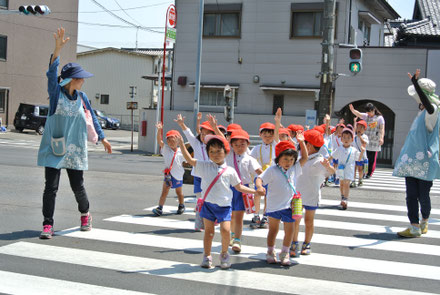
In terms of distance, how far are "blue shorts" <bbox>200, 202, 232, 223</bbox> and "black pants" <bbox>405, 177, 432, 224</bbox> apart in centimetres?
296

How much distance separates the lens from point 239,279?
4.86 meters

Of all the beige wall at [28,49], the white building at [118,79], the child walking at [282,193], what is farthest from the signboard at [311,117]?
the white building at [118,79]

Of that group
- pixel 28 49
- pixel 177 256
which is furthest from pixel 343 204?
Result: pixel 28 49

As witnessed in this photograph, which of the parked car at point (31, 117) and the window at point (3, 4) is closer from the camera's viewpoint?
the parked car at point (31, 117)

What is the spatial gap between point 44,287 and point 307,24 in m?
21.3

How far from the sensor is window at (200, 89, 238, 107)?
84.1ft

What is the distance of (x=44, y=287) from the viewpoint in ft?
14.4

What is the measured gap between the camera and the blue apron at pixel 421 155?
6816 mm

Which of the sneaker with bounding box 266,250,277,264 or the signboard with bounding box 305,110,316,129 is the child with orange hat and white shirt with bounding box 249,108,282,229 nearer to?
the sneaker with bounding box 266,250,277,264

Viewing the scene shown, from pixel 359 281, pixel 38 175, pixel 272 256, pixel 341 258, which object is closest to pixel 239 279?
pixel 272 256

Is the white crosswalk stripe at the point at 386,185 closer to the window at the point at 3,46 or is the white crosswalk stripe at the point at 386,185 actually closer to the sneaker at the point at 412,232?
the sneaker at the point at 412,232

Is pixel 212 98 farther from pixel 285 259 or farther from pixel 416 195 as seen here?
pixel 285 259

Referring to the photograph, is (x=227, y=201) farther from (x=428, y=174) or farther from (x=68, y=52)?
(x=68, y=52)

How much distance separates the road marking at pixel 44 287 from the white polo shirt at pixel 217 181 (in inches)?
50.6
